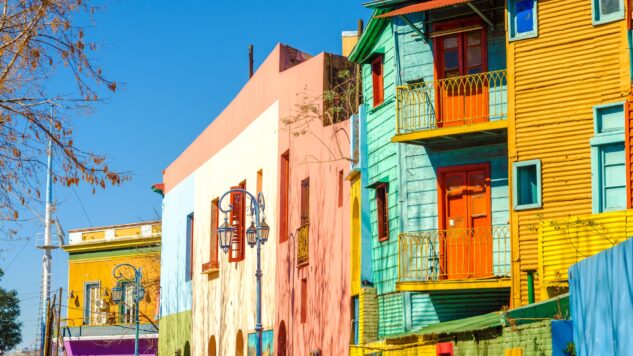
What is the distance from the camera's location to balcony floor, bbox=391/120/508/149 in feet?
73.5

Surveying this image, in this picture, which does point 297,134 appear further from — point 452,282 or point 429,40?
point 452,282

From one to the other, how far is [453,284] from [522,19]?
476 cm

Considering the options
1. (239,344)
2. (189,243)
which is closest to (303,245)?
(239,344)

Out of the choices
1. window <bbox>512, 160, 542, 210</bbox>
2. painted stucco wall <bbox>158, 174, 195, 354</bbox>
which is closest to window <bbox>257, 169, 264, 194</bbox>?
painted stucco wall <bbox>158, 174, 195, 354</bbox>

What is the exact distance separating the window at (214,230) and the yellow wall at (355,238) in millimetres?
12429

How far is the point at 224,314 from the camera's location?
1460 inches

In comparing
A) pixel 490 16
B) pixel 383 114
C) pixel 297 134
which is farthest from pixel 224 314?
pixel 490 16

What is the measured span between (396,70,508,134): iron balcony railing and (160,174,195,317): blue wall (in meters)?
19.3

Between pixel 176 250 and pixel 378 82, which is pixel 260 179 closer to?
pixel 378 82

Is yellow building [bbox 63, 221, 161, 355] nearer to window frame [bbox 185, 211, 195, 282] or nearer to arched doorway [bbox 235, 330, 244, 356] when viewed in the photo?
window frame [bbox 185, 211, 195, 282]

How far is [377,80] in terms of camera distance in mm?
26500

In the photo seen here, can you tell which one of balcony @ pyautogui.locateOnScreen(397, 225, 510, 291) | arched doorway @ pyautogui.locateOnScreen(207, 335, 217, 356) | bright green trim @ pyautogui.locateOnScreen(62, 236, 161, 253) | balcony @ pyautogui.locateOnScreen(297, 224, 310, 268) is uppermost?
bright green trim @ pyautogui.locateOnScreen(62, 236, 161, 253)

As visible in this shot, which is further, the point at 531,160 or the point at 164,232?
the point at 164,232

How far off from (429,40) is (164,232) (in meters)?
24.5
